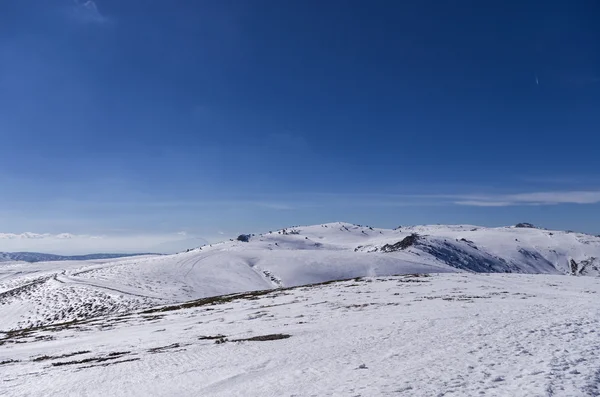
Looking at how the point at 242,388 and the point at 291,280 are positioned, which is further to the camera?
the point at 291,280

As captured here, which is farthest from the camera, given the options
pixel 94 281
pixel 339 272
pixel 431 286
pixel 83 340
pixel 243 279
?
pixel 339 272

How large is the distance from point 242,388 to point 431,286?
34.8 m

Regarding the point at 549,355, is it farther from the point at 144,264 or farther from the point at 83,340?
the point at 144,264

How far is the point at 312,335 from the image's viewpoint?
832 inches

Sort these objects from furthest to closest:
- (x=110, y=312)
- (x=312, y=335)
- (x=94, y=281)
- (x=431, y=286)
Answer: (x=94, y=281) < (x=110, y=312) < (x=431, y=286) < (x=312, y=335)

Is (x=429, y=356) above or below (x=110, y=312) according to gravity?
above

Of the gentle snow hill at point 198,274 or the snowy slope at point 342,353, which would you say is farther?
the gentle snow hill at point 198,274

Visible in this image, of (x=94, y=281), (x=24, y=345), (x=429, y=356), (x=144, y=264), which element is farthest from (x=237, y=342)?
(x=144, y=264)

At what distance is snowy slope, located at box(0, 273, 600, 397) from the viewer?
11828 mm

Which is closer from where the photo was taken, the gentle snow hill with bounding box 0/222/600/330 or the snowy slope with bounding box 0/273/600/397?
the snowy slope with bounding box 0/273/600/397

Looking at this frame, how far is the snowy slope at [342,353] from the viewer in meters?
11.8

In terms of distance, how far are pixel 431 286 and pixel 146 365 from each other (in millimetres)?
33452

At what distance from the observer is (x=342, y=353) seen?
16141 millimetres

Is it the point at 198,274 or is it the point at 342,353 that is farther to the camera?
the point at 198,274
